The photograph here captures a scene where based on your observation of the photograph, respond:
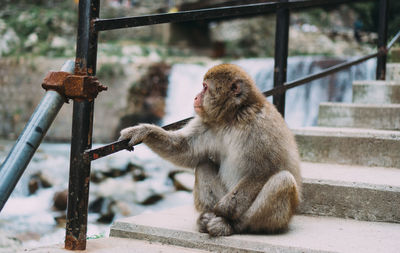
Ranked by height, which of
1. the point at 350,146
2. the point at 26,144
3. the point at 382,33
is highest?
the point at 382,33

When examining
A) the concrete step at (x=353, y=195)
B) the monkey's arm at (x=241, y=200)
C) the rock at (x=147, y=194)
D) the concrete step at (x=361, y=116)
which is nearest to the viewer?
the monkey's arm at (x=241, y=200)

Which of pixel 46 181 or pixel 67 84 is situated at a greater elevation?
pixel 67 84

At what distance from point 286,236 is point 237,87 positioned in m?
0.77

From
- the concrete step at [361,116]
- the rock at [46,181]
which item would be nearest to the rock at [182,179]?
the rock at [46,181]

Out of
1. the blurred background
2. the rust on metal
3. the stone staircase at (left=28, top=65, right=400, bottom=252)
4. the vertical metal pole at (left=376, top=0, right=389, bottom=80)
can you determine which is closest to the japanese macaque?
the stone staircase at (left=28, top=65, right=400, bottom=252)

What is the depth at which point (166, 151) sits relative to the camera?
2.63 metres

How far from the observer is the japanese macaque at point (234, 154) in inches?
92.8

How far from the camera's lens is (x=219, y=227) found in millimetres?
2330

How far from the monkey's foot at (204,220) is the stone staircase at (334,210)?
0.04 meters

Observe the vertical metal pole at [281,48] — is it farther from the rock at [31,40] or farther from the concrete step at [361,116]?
the rock at [31,40]

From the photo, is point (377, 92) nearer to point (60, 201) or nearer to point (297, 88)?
point (60, 201)

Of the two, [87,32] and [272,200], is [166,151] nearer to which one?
[272,200]

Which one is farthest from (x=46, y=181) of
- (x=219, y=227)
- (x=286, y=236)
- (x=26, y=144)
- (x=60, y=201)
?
(x=26, y=144)

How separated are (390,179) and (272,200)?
2.98 feet
